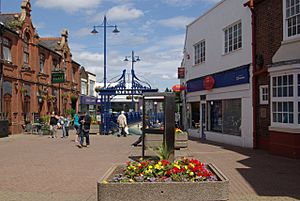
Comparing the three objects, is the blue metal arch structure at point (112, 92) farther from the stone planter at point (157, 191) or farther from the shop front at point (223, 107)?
the stone planter at point (157, 191)

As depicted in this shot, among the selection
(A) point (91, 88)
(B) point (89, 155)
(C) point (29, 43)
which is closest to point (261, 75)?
(B) point (89, 155)

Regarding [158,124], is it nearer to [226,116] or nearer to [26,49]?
[226,116]

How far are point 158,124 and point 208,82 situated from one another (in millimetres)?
8924

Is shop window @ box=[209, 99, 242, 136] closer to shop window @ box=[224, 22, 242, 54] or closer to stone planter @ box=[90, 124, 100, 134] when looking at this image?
shop window @ box=[224, 22, 242, 54]

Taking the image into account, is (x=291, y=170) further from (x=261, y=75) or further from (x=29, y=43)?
(x=29, y=43)

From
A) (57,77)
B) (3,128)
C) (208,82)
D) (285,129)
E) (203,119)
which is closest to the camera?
(285,129)

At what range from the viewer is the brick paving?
Result: 7910 millimetres

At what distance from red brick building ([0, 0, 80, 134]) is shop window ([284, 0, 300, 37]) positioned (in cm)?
1793

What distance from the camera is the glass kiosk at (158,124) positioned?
10039 mm

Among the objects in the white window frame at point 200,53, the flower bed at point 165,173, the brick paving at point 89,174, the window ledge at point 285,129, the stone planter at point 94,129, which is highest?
the white window frame at point 200,53

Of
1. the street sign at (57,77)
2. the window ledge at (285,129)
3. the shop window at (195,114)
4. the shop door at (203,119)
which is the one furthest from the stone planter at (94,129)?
the window ledge at (285,129)

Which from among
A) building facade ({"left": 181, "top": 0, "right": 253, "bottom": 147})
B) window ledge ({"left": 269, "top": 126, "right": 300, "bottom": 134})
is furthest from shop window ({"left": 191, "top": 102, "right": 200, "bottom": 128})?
window ledge ({"left": 269, "top": 126, "right": 300, "bottom": 134})

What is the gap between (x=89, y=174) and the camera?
412 inches

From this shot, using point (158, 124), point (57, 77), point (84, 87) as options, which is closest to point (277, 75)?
point (158, 124)
